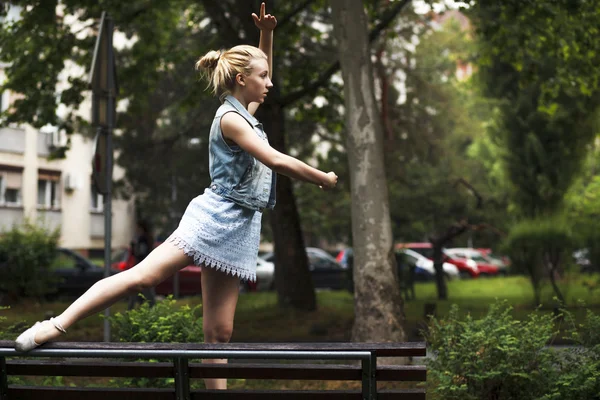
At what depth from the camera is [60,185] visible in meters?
45.1

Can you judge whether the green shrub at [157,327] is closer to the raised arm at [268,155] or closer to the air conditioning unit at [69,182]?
the raised arm at [268,155]

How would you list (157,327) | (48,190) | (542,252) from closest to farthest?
(157,327) → (542,252) → (48,190)

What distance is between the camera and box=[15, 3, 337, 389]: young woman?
3.80 metres

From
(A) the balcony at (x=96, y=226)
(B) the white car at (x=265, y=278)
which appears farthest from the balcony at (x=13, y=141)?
(B) the white car at (x=265, y=278)

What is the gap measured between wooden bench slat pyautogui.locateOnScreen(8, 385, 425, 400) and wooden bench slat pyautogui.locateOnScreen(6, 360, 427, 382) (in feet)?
0.22

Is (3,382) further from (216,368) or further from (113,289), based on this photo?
(216,368)

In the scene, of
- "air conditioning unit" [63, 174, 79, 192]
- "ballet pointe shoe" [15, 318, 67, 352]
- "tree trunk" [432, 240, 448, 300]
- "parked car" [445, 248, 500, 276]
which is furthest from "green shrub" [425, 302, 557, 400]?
"parked car" [445, 248, 500, 276]

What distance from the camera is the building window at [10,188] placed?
40.7 m

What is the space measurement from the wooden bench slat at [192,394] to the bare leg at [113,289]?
37cm

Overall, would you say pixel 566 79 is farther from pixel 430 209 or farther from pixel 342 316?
pixel 430 209

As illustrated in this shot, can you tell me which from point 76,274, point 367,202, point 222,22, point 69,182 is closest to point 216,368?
point 367,202

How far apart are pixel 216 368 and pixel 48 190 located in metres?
41.7

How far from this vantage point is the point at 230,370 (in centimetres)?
398

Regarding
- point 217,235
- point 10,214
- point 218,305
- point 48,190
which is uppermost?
point 48,190
